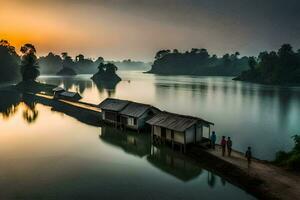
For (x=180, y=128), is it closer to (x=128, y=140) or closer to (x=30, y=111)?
(x=128, y=140)

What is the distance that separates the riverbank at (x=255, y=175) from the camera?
24.8m

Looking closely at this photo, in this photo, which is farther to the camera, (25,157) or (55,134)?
(55,134)

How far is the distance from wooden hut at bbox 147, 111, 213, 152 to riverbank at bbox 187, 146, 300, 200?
280 cm

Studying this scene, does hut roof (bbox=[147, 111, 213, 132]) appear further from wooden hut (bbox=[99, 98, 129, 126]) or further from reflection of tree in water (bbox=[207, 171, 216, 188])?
wooden hut (bbox=[99, 98, 129, 126])

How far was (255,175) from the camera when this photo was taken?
2777cm

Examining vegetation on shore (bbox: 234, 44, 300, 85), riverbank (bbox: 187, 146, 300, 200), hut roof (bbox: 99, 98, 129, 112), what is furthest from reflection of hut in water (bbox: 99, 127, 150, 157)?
vegetation on shore (bbox: 234, 44, 300, 85)

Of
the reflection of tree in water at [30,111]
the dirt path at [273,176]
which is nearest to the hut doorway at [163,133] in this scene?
the dirt path at [273,176]

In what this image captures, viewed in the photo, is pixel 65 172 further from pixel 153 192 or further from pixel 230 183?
pixel 230 183

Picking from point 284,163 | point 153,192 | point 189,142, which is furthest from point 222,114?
point 153,192

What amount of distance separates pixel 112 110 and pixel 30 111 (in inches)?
1222

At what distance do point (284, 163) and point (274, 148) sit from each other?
492 inches

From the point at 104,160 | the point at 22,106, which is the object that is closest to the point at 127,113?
the point at 104,160

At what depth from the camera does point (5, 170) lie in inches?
1281

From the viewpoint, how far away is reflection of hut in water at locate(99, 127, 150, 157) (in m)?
40.6
